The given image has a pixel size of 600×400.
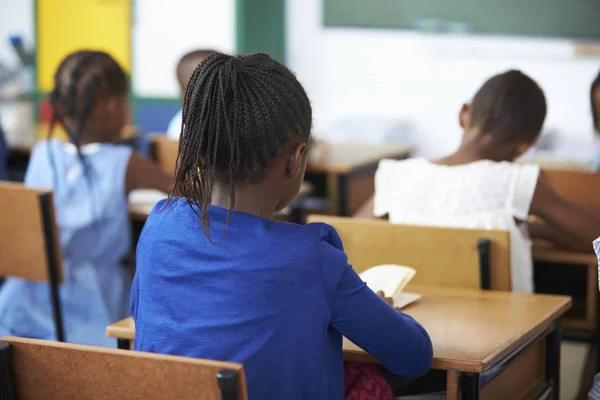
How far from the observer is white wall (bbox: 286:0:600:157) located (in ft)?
18.1

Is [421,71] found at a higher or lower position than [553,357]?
higher

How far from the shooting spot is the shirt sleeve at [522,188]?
2420 mm

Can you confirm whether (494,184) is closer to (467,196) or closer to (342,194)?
(467,196)

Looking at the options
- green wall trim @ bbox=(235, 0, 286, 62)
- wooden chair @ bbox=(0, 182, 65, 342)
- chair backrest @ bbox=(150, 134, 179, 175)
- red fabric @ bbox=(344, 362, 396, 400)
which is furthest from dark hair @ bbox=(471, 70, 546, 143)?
green wall trim @ bbox=(235, 0, 286, 62)

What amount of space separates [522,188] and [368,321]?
100 centimetres

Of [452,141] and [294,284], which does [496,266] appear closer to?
[294,284]

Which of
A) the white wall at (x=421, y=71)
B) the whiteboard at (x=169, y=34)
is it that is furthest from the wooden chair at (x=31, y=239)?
the whiteboard at (x=169, y=34)

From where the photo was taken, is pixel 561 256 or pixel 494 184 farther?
pixel 561 256

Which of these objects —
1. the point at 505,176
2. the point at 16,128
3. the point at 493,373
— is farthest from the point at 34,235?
the point at 16,128

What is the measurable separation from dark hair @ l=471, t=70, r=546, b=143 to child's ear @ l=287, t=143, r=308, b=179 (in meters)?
1.06

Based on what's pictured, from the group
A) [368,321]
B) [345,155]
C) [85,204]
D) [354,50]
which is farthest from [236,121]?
[354,50]

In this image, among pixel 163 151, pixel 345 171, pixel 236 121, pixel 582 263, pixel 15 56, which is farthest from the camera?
pixel 15 56

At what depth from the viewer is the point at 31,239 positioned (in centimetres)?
286

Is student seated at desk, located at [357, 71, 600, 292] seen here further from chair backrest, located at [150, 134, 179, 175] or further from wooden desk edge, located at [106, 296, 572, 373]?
chair backrest, located at [150, 134, 179, 175]
